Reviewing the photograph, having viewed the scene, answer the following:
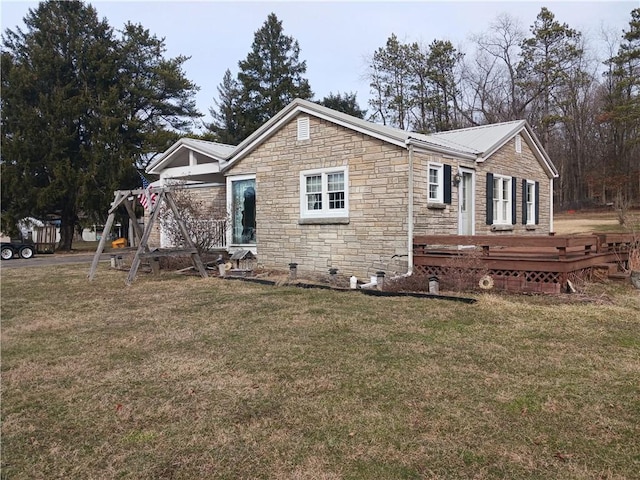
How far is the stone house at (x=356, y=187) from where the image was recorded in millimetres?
10367

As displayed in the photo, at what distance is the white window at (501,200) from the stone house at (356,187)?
0.03 meters

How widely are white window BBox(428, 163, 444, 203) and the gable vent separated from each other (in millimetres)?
3320

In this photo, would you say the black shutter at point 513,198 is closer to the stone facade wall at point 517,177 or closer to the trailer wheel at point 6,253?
the stone facade wall at point 517,177

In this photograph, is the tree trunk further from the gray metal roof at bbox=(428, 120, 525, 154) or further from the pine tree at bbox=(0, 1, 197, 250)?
the gray metal roof at bbox=(428, 120, 525, 154)

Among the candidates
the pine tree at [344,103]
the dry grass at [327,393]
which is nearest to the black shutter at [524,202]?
the dry grass at [327,393]

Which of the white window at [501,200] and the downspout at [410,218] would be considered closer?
the downspout at [410,218]

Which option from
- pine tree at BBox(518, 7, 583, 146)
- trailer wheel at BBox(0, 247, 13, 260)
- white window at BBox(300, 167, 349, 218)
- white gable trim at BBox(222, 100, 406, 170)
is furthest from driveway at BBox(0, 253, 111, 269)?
pine tree at BBox(518, 7, 583, 146)

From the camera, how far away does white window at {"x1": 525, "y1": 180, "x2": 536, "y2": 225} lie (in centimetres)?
1549

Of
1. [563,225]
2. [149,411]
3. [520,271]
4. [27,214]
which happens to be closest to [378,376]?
[149,411]

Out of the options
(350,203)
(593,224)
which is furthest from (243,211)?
(593,224)

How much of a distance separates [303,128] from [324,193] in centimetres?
182

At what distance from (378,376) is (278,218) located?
8823 millimetres

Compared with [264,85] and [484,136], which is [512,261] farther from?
[264,85]

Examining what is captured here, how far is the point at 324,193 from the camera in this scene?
11742mm
